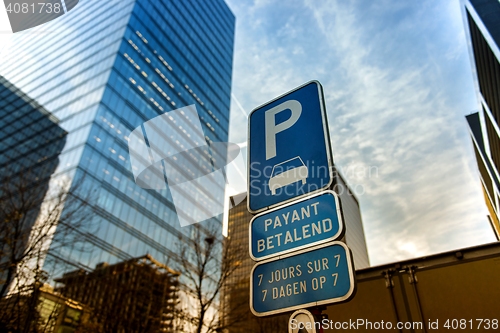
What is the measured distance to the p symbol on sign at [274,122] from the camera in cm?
292

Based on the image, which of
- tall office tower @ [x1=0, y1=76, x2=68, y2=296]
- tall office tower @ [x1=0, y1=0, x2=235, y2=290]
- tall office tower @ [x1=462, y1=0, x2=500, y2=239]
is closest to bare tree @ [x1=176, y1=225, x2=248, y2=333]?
tall office tower @ [x1=0, y1=0, x2=235, y2=290]

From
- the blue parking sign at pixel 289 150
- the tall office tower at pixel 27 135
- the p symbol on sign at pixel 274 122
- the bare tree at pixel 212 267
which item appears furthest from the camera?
the tall office tower at pixel 27 135

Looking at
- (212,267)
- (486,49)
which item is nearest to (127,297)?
(212,267)

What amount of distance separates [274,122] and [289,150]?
487mm

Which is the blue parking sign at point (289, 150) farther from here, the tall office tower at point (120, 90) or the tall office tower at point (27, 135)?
the tall office tower at point (27, 135)

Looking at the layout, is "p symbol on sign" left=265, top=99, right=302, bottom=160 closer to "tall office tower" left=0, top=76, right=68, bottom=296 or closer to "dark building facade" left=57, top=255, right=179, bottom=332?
"dark building facade" left=57, top=255, right=179, bottom=332

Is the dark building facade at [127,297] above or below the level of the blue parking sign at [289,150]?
above

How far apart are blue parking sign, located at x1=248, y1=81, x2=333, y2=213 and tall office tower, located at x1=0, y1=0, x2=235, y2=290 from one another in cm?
2295

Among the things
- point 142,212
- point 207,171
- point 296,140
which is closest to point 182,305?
point 296,140

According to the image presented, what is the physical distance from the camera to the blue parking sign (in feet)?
8.12

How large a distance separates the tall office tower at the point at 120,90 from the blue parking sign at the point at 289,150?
23.0 metres

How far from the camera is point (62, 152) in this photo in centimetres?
3431

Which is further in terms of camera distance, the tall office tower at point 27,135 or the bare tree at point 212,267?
the tall office tower at point 27,135

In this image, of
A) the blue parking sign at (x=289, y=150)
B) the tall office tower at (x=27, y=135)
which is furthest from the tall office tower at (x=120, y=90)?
the blue parking sign at (x=289, y=150)
